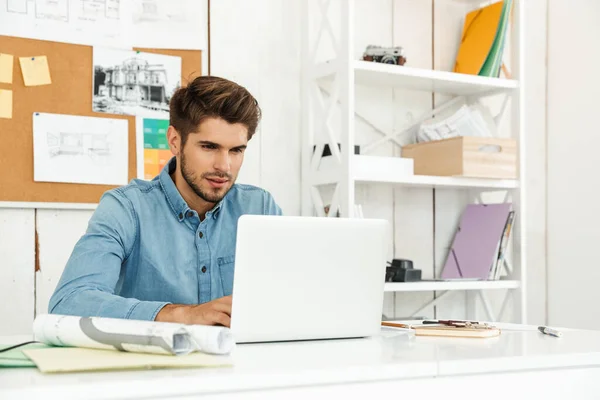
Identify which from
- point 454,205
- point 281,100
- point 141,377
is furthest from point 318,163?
point 141,377

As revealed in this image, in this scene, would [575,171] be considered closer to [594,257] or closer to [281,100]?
[594,257]

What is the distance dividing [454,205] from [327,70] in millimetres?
825

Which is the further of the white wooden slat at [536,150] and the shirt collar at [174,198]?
the white wooden slat at [536,150]

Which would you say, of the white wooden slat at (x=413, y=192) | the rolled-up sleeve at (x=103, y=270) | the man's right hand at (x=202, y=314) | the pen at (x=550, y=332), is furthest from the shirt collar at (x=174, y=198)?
the white wooden slat at (x=413, y=192)

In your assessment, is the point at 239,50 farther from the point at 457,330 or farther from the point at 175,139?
the point at 457,330

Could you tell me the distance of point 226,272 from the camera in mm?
1927

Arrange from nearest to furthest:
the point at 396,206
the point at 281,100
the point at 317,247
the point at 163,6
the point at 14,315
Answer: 1. the point at 317,247
2. the point at 14,315
3. the point at 163,6
4. the point at 281,100
5. the point at 396,206

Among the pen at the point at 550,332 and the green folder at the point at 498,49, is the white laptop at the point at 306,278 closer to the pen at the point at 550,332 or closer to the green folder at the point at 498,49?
the pen at the point at 550,332

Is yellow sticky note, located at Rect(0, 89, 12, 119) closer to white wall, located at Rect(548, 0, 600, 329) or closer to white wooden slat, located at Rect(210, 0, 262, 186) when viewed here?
white wooden slat, located at Rect(210, 0, 262, 186)

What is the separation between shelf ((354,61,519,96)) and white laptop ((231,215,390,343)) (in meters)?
1.27

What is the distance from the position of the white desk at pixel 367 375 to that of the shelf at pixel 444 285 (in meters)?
1.12

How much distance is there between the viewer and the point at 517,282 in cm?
285

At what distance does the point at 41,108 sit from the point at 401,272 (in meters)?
1.29

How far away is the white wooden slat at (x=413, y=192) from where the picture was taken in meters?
2.93
